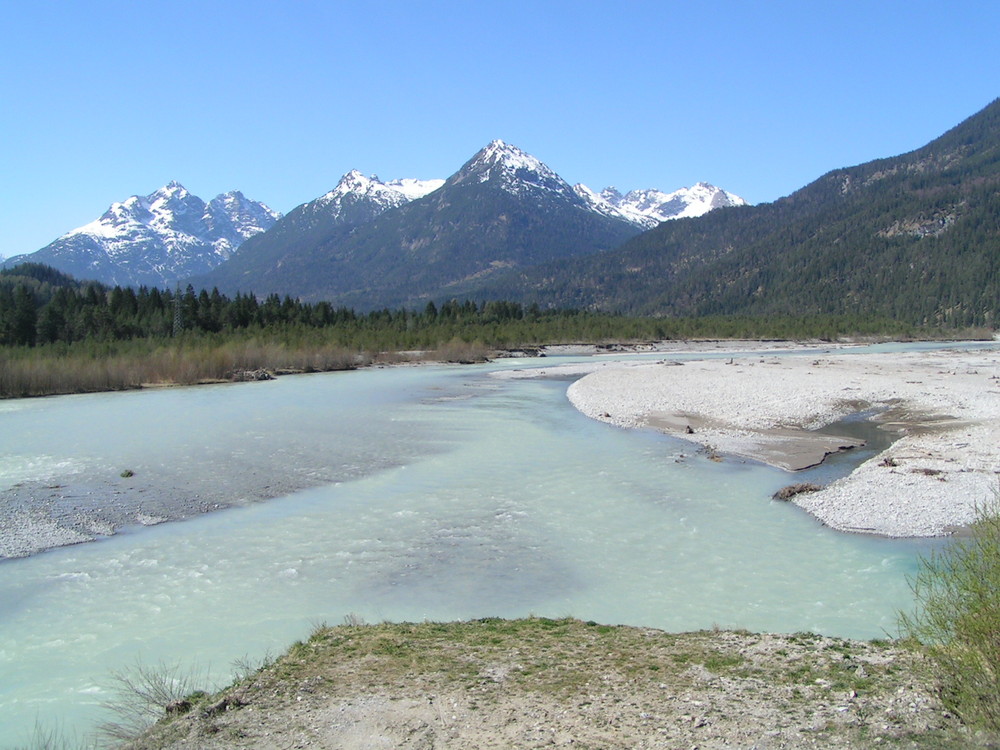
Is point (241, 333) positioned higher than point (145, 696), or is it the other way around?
point (241, 333)

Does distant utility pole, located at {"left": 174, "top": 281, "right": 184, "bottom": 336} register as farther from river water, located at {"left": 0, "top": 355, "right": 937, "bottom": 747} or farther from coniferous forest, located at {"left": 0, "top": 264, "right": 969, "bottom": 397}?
river water, located at {"left": 0, "top": 355, "right": 937, "bottom": 747}

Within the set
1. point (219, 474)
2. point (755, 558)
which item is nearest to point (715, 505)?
point (755, 558)

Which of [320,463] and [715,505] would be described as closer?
[715,505]

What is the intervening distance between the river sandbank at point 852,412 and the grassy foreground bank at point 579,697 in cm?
490

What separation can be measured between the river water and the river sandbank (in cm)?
145

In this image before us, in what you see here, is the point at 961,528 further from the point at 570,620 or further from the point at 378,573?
the point at 378,573

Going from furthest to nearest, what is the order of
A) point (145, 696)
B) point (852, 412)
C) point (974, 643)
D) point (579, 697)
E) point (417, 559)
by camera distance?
point (852, 412)
point (417, 559)
point (145, 696)
point (579, 697)
point (974, 643)

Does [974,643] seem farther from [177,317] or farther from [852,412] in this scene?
[177,317]

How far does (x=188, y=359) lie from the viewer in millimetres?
61344

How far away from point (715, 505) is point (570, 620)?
8.10m

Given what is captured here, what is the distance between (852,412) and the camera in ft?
102

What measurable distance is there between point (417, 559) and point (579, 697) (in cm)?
687

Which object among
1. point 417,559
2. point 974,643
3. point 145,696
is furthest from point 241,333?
point 974,643

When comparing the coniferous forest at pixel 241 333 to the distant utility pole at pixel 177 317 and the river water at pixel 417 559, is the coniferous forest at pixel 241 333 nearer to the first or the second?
the distant utility pole at pixel 177 317
